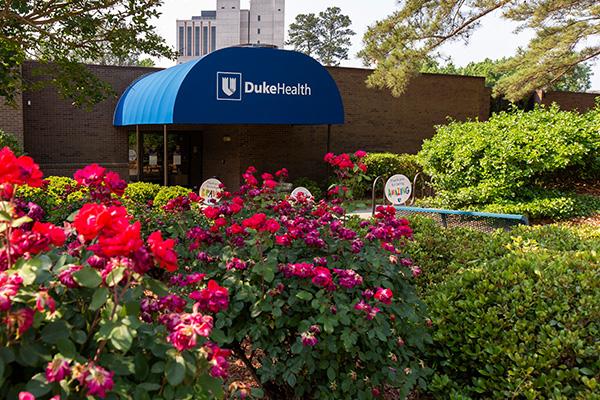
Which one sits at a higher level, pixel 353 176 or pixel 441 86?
pixel 441 86

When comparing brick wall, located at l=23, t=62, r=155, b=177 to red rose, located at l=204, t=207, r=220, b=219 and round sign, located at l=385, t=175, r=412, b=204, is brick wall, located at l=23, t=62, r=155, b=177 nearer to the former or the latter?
round sign, located at l=385, t=175, r=412, b=204

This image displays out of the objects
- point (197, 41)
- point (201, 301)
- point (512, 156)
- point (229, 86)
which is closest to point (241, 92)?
point (229, 86)

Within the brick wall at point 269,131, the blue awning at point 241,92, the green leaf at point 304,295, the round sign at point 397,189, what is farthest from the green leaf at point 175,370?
the brick wall at point 269,131

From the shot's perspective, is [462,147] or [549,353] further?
[462,147]

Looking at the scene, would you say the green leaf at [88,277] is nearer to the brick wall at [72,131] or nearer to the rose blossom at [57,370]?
the rose blossom at [57,370]

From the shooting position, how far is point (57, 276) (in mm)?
1988

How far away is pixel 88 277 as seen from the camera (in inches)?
72.6

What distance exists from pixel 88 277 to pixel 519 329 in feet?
9.24

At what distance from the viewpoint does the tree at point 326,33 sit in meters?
82.1

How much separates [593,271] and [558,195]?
317 inches

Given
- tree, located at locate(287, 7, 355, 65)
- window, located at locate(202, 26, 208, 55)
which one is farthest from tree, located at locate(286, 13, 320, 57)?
window, located at locate(202, 26, 208, 55)

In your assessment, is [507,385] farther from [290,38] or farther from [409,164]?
[290,38]

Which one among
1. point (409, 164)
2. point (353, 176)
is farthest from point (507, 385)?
point (409, 164)

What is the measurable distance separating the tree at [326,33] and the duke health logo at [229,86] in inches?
2693
